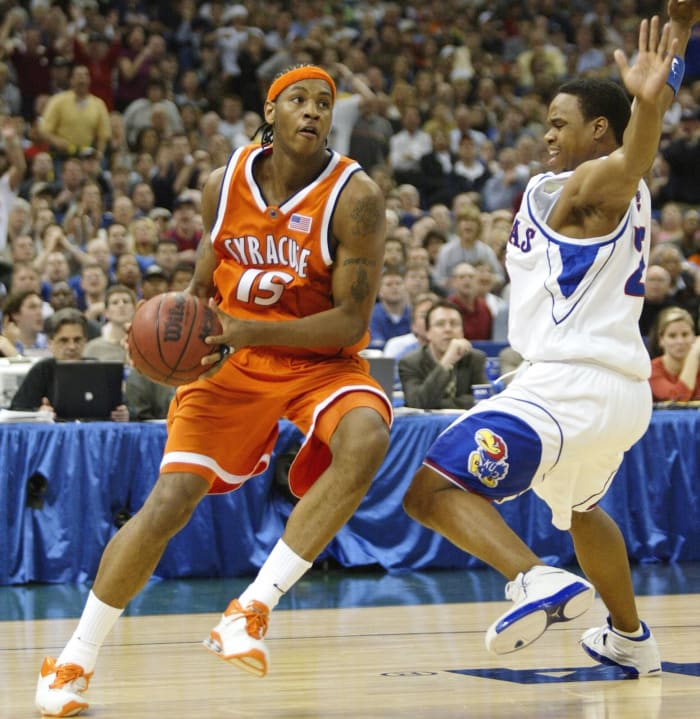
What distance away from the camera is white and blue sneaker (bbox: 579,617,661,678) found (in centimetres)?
442

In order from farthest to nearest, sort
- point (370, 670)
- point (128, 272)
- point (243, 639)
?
point (128, 272) → point (370, 670) → point (243, 639)

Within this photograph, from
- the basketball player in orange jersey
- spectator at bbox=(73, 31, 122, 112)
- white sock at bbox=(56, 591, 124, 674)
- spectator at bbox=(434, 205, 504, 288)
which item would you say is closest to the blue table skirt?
the basketball player in orange jersey

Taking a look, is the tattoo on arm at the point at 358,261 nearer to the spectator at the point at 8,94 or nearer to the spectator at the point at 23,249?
the spectator at the point at 23,249

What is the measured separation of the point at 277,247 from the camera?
424 cm

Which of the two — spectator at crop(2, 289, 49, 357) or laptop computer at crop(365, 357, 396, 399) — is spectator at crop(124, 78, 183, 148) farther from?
laptop computer at crop(365, 357, 396, 399)

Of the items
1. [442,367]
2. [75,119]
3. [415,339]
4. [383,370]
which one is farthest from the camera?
[75,119]

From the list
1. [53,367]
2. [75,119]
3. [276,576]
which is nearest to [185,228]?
[75,119]

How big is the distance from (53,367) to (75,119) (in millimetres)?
6606

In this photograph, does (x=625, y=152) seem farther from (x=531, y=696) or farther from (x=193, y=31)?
(x=193, y=31)

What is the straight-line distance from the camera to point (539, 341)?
4.09 m

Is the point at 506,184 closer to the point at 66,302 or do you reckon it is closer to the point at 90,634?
the point at 66,302

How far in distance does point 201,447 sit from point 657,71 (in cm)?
173

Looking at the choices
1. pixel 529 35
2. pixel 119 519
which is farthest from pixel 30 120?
pixel 119 519

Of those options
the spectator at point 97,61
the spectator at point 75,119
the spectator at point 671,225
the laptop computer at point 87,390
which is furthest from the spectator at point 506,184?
the laptop computer at point 87,390
